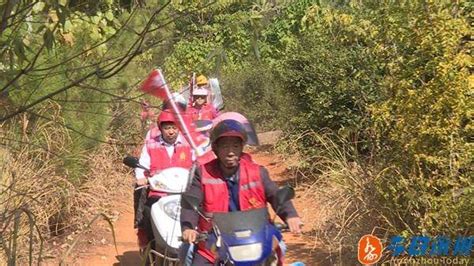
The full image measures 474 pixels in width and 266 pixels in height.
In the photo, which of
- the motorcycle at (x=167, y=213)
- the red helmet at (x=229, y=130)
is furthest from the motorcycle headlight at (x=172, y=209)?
the red helmet at (x=229, y=130)

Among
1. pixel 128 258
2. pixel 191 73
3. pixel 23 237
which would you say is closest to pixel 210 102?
pixel 128 258

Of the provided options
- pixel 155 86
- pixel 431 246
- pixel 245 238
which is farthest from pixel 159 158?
pixel 155 86

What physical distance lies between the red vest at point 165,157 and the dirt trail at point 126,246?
1433mm

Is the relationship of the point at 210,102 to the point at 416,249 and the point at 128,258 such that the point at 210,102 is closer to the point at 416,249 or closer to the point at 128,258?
the point at 128,258

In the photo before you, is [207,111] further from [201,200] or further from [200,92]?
[201,200]

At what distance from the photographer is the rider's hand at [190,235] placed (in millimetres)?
3807

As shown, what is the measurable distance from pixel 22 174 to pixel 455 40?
165 inches

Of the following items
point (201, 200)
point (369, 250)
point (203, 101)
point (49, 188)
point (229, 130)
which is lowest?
point (369, 250)

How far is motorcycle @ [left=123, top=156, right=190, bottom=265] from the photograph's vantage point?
5.53m

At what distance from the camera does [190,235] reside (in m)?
3.82

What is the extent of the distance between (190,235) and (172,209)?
6.19 ft

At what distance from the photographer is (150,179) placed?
243 inches

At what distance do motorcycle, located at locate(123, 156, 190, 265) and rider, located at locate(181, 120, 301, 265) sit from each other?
1210mm

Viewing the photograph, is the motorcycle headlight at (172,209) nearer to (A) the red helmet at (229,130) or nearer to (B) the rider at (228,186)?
(B) the rider at (228,186)
